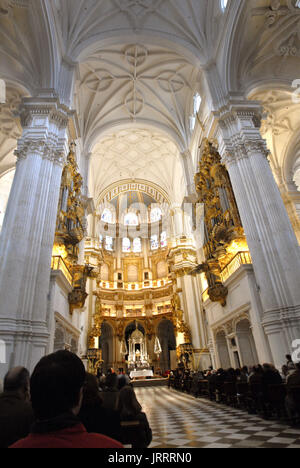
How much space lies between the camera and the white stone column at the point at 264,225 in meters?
7.80

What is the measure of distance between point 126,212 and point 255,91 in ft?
70.9

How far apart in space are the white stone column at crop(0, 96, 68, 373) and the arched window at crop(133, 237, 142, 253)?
71.9 feet

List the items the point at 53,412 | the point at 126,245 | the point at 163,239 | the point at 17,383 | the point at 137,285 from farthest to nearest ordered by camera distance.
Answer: the point at 126,245 < the point at 163,239 < the point at 137,285 < the point at 17,383 < the point at 53,412

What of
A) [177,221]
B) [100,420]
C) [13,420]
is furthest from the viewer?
[177,221]

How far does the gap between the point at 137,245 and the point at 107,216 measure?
4769mm

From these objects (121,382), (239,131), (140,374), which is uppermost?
(239,131)

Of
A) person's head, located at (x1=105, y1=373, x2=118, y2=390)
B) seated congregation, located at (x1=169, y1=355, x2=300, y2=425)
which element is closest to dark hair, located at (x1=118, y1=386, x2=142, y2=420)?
person's head, located at (x1=105, y1=373, x2=118, y2=390)

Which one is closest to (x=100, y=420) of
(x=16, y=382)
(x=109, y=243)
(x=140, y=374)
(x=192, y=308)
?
(x=16, y=382)

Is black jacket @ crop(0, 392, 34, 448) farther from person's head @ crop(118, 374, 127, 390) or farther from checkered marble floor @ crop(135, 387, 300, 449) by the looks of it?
checkered marble floor @ crop(135, 387, 300, 449)

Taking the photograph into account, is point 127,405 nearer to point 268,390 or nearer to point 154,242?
point 268,390

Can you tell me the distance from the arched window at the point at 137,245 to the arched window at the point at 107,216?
3696 mm

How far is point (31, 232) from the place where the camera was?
27.9 feet

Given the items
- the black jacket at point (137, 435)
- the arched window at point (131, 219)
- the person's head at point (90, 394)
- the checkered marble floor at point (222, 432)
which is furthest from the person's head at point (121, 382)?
the arched window at point (131, 219)
